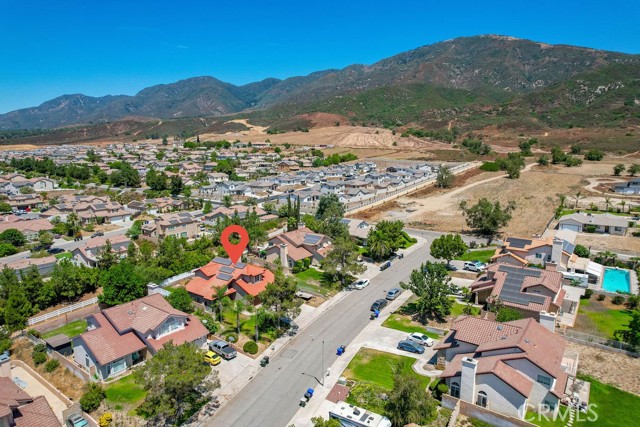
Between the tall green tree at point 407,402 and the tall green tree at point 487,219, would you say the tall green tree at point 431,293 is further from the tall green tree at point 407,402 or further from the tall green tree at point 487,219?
the tall green tree at point 487,219

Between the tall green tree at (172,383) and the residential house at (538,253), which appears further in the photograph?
the residential house at (538,253)

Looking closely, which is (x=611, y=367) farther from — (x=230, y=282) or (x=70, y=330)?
(x=70, y=330)

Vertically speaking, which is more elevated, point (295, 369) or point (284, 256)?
point (284, 256)

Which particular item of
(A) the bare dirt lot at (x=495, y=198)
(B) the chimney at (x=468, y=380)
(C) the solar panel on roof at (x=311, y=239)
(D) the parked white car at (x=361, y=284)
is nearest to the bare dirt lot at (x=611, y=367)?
(B) the chimney at (x=468, y=380)

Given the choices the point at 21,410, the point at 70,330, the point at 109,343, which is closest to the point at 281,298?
the point at 109,343

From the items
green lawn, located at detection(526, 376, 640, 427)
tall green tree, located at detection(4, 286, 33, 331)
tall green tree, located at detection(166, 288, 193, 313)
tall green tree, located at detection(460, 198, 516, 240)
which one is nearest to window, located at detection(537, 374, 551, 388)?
green lawn, located at detection(526, 376, 640, 427)

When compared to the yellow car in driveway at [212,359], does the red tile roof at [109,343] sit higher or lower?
higher

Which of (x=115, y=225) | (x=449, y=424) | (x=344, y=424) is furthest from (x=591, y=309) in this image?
(x=115, y=225)
